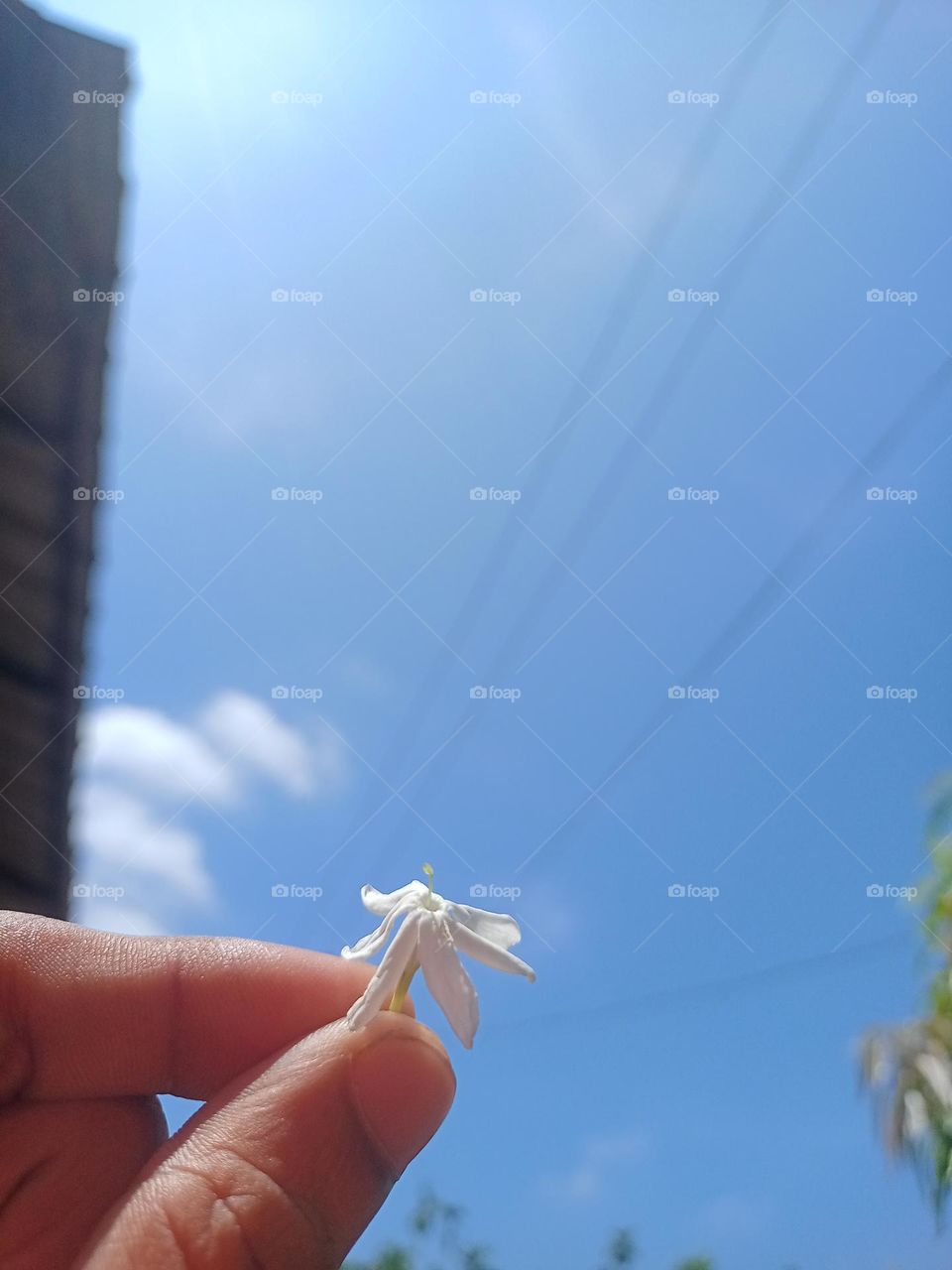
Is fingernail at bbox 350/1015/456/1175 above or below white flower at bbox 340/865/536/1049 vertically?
below

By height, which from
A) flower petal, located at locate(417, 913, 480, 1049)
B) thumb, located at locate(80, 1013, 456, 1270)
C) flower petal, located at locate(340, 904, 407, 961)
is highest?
flower petal, located at locate(340, 904, 407, 961)

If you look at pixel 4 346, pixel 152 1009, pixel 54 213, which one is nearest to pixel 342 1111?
pixel 152 1009

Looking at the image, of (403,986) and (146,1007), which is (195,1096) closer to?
(146,1007)

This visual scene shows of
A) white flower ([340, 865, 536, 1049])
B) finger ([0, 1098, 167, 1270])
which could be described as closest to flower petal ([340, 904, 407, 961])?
white flower ([340, 865, 536, 1049])

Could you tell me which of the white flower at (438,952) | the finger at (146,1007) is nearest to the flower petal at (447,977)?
the white flower at (438,952)

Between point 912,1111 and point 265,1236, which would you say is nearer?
point 265,1236

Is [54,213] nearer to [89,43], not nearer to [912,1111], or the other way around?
[89,43]

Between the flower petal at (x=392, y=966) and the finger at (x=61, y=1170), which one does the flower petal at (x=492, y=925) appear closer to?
the flower petal at (x=392, y=966)

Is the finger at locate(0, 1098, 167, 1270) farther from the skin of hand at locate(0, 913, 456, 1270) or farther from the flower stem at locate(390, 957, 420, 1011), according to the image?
the flower stem at locate(390, 957, 420, 1011)
